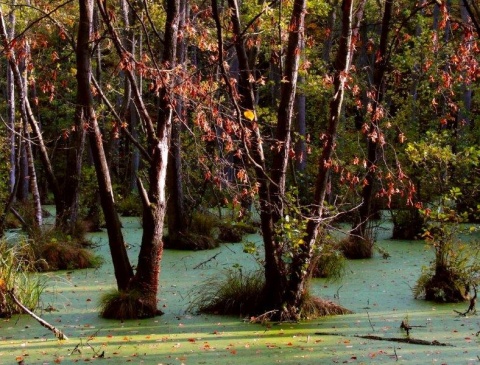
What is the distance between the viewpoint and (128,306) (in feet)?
22.5

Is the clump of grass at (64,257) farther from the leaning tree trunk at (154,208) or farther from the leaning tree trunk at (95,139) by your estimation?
the leaning tree trunk at (154,208)

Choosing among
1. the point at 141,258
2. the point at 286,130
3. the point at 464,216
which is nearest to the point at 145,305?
the point at 141,258

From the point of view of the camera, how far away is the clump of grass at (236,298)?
7.03 metres

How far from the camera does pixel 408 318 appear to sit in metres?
6.91

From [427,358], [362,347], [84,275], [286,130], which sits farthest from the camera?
[84,275]

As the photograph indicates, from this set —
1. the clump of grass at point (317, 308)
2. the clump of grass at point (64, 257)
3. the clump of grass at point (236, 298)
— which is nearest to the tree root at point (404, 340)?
the clump of grass at point (317, 308)

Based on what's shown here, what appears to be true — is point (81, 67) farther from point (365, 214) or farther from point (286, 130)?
point (365, 214)

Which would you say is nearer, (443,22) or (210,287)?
(443,22)

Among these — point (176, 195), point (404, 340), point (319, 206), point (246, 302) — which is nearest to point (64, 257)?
point (176, 195)

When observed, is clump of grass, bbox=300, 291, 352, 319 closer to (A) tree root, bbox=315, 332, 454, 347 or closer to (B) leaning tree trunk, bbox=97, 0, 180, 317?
(A) tree root, bbox=315, 332, 454, 347

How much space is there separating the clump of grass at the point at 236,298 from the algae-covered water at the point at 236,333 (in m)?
0.16

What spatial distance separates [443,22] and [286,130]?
267cm

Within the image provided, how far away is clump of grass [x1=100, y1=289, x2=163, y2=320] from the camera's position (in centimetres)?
687

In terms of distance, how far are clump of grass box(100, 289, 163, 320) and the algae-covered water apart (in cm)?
11
